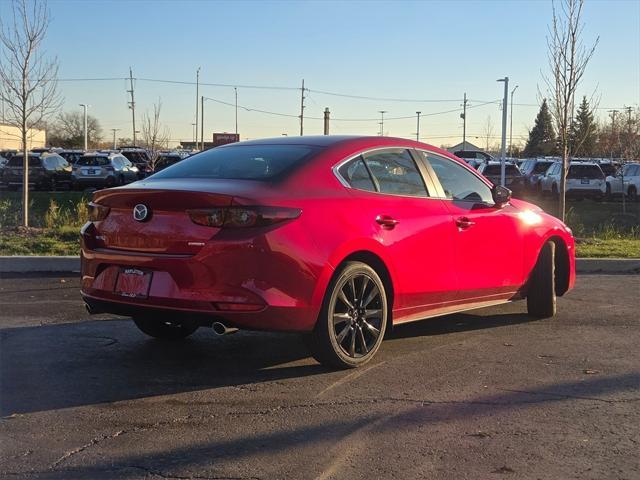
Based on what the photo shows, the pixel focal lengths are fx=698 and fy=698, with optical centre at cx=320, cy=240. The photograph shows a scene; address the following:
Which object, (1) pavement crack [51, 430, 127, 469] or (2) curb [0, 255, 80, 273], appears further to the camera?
(2) curb [0, 255, 80, 273]

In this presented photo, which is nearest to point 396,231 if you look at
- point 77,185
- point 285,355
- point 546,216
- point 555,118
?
point 285,355

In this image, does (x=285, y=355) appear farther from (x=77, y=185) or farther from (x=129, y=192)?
(x=77, y=185)

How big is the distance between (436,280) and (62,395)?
2.98 metres

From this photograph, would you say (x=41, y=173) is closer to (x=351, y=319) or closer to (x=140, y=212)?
(x=140, y=212)

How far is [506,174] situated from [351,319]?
25832mm

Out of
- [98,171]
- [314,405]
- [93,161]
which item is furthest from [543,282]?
[93,161]

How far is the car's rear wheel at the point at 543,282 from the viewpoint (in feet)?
22.7

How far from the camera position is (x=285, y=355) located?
5.64 meters

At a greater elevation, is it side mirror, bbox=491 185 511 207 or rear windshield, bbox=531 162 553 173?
rear windshield, bbox=531 162 553 173

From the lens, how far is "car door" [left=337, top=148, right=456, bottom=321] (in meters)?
5.27

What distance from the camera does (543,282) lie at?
696cm

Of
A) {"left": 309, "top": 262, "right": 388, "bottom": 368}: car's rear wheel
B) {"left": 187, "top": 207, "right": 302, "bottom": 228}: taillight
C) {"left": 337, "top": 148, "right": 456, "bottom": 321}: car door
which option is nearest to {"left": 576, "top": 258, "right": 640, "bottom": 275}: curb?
{"left": 337, "top": 148, "right": 456, "bottom": 321}: car door

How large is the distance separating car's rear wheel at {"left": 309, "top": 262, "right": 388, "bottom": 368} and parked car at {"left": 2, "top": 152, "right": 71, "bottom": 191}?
25076 mm

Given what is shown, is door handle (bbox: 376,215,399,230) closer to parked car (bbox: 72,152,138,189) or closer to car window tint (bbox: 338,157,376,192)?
car window tint (bbox: 338,157,376,192)
